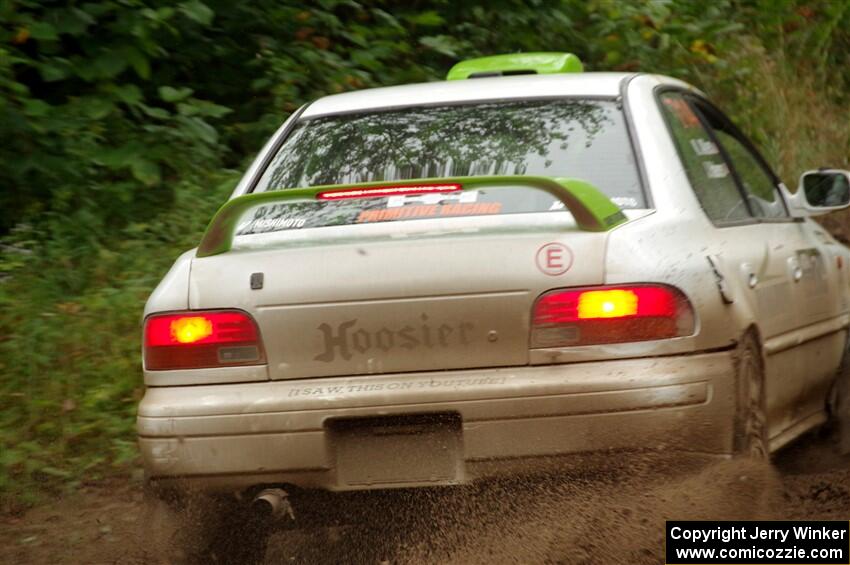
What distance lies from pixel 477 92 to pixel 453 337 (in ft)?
4.37

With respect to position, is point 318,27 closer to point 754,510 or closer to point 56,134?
point 56,134

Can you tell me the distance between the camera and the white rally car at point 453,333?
12.3ft

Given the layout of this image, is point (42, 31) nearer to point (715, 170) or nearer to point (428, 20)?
point (428, 20)

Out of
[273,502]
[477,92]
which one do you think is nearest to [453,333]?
[273,502]

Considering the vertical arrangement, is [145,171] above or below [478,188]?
below

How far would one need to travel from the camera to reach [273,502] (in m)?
3.94

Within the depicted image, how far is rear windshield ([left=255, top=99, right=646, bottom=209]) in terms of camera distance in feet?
14.3

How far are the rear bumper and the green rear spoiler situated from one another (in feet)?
1.33

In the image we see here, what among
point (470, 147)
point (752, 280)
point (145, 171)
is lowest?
point (145, 171)

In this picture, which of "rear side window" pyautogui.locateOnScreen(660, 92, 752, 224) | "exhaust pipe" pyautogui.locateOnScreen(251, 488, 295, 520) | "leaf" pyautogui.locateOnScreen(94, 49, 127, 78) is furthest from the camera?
"leaf" pyautogui.locateOnScreen(94, 49, 127, 78)

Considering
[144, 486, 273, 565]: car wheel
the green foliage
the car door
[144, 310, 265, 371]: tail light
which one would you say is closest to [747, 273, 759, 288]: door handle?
the car door

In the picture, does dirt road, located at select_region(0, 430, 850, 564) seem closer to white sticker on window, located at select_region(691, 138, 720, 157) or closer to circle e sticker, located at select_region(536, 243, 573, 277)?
circle e sticker, located at select_region(536, 243, 573, 277)

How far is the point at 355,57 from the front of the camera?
974 centimetres

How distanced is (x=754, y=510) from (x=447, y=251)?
111 centimetres
